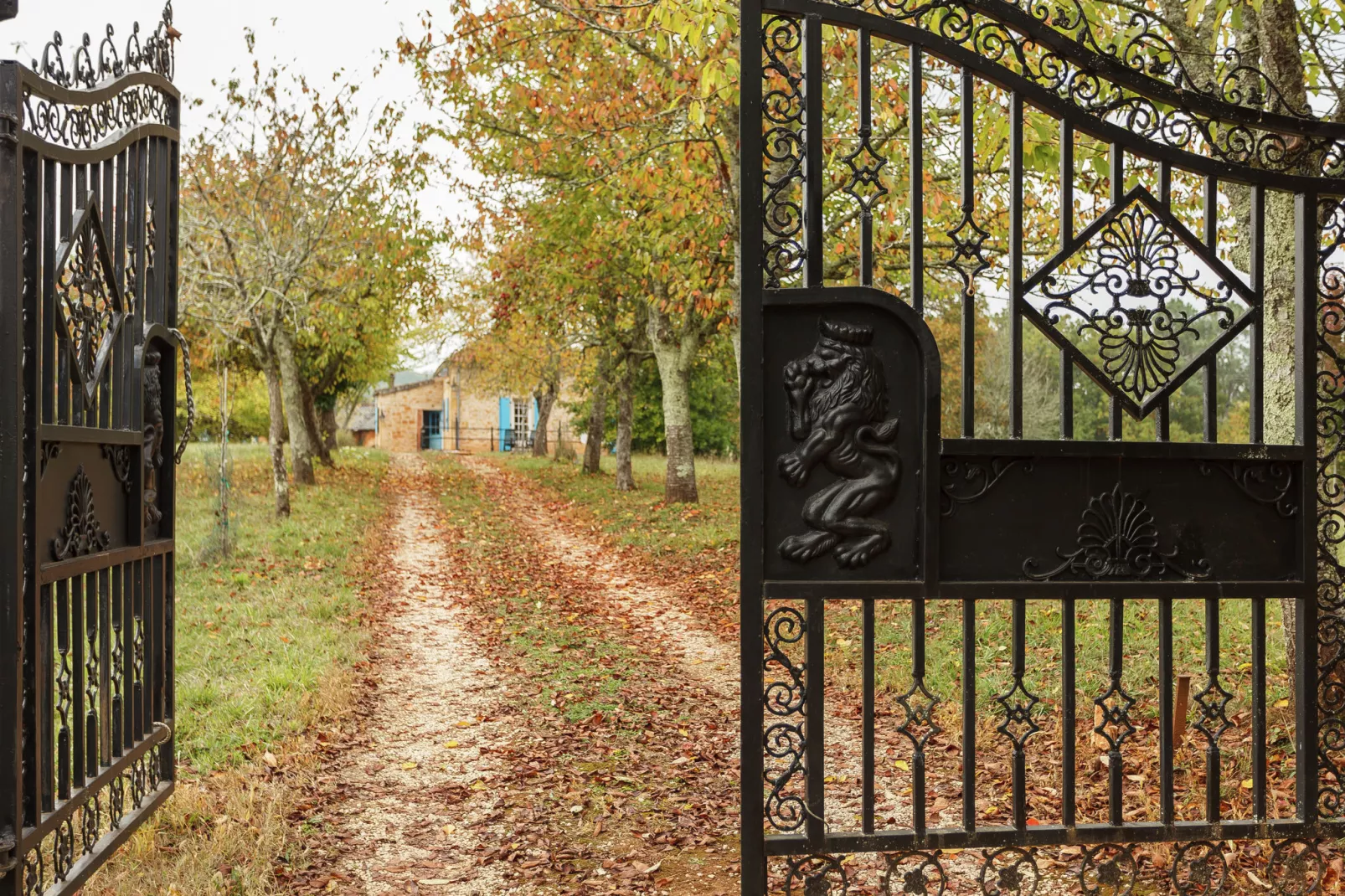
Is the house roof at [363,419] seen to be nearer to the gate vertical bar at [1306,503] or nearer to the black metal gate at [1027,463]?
the black metal gate at [1027,463]

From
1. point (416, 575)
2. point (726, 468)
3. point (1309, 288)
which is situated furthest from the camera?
point (726, 468)

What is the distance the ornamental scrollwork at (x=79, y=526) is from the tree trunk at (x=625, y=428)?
17935 mm

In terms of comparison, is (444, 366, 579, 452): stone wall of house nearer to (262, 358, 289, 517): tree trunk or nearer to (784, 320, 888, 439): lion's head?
(262, 358, 289, 517): tree trunk

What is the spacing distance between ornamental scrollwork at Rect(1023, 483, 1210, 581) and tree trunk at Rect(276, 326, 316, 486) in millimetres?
18252

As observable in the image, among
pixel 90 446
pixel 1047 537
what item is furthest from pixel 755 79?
pixel 90 446

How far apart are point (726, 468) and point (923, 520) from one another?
26591 millimetres

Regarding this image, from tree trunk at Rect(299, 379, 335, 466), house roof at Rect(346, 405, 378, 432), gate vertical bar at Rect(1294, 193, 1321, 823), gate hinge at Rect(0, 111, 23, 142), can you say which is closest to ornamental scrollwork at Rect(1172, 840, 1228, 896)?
gate vertical bar at Rect(1294, 193, 1321, 823)

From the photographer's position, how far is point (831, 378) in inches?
157

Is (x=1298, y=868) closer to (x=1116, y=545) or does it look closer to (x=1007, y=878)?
(x=1007, y=878)

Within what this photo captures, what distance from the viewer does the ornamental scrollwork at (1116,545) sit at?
13.4 ft

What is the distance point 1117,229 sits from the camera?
414 cm

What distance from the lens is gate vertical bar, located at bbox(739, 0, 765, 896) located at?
12.7 ft

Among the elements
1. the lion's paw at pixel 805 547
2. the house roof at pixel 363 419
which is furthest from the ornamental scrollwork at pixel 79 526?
the house roof at pixel 363 419

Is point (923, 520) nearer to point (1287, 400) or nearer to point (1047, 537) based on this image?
point (1047, 537)
